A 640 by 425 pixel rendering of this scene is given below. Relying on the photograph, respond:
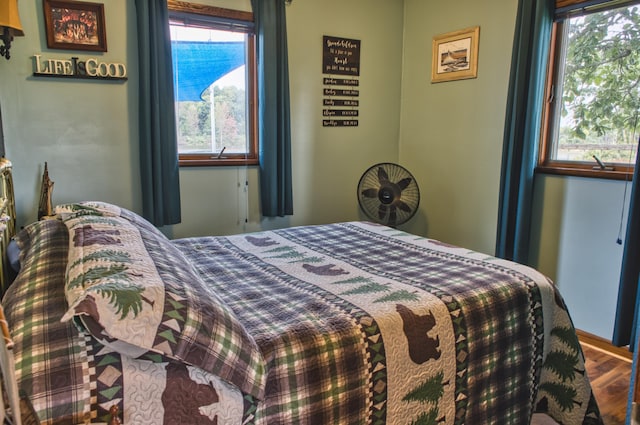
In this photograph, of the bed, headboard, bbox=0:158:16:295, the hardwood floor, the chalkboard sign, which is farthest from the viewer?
the chalkboard sign

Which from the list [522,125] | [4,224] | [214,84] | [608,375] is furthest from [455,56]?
[4,224]

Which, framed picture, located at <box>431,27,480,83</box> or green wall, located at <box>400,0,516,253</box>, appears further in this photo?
framed picture, located at <box>431,27,480,83</box>

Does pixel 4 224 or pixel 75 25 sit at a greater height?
pixel 75 25

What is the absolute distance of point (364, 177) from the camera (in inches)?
137

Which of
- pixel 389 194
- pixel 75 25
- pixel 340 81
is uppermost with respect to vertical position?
pixel 75 25

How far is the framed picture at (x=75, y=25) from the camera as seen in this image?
2.57 meters

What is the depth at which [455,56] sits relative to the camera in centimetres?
344

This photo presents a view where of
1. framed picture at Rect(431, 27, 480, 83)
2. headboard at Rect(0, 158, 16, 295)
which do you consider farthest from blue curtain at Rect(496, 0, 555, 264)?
headboard at Rect(0, 158, 16, 295)

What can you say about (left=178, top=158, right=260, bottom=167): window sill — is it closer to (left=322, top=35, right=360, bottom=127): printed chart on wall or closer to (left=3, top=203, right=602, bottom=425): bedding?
(left=322, top=35, right=360, bottom=127): printed chart on wall

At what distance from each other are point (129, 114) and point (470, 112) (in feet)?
8.11

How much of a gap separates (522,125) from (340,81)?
1461mm

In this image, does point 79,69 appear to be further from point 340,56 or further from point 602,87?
point 602,87

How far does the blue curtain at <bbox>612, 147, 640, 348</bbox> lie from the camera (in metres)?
2.40

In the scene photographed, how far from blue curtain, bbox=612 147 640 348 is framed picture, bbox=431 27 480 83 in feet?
4.62
